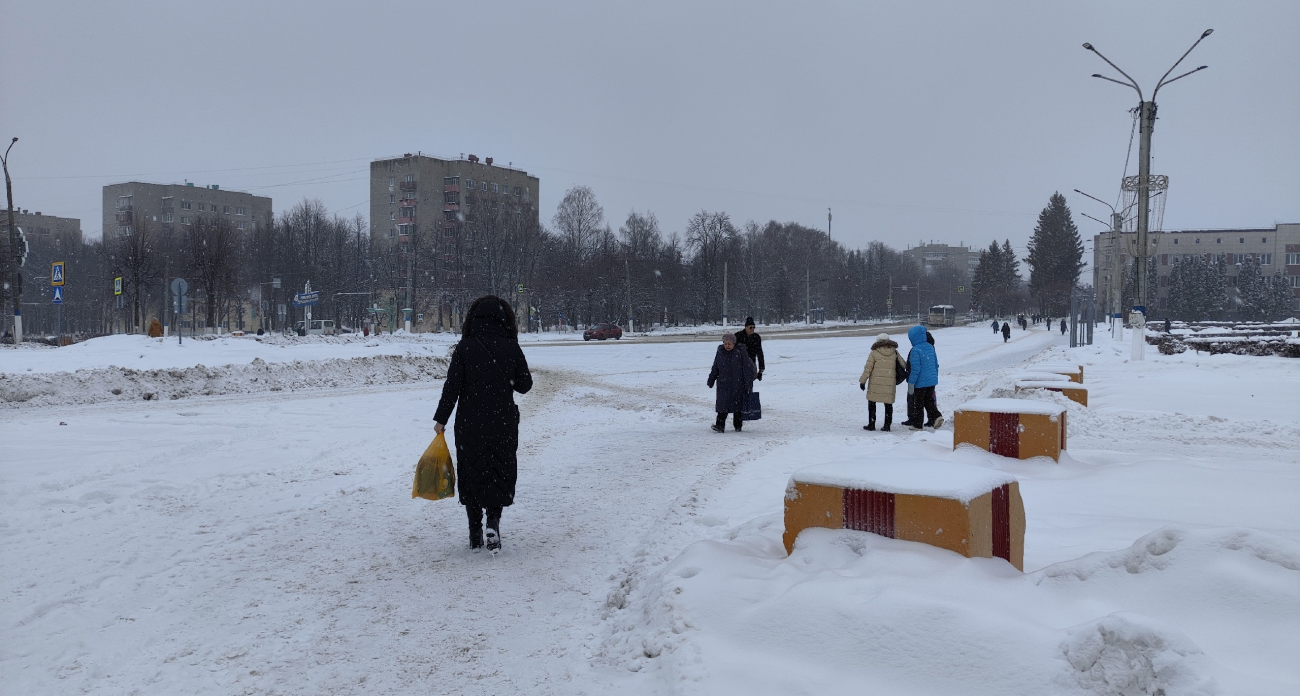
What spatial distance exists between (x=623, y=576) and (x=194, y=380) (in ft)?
55.2

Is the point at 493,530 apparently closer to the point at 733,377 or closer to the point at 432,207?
the point at 733,377

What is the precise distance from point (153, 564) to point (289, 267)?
81596 millimetres

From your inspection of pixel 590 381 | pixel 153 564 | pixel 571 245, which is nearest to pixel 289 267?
pixel 571 245

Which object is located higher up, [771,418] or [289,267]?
[289,267]

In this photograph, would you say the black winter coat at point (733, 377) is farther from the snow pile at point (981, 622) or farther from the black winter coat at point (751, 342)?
the snow pile at point (981, 622)

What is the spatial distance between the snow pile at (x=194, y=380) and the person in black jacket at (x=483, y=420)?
13932 mm

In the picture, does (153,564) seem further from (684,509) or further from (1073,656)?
(1073,656)

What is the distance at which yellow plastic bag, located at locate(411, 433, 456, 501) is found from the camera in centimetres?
602

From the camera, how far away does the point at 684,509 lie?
730cm

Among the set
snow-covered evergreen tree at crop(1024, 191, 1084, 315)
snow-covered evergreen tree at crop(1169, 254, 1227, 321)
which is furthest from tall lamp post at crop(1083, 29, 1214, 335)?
snow-covered evergreen tree at crop(1024, 191, 1084, 315)

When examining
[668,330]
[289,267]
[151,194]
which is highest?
[151,194]

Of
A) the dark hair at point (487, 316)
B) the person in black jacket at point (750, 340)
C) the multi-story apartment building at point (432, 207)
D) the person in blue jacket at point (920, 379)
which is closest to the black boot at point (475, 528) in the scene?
the dark hair at point (487, 316)

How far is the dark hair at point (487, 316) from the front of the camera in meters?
6.18

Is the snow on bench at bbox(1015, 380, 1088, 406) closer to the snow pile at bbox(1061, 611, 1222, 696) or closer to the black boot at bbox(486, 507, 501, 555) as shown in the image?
the black boot at bbox(486, 507, 501, 555)
